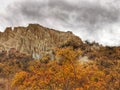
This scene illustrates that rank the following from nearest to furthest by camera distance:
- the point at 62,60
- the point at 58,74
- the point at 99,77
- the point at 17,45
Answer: the point at 62,60 < the point at 58,74 < the point at 99,77 < the point at 17,45

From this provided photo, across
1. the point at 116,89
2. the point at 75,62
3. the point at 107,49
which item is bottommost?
the point at 116,89

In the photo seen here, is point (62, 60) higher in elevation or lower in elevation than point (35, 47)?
lower

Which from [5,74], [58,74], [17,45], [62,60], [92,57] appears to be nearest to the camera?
[62,60]

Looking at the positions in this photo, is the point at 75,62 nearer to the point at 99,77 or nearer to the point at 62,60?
the point at 62,60

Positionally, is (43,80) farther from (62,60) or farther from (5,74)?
(5,74)

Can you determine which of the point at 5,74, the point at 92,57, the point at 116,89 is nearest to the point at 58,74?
the point at 116,89

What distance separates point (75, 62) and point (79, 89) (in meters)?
3.82

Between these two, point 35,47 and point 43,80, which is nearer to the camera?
point 43,80

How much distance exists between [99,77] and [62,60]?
1430 cm

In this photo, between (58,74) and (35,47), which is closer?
(58,74)

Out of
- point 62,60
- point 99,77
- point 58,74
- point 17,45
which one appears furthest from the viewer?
point 17,45

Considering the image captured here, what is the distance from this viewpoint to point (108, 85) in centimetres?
5491

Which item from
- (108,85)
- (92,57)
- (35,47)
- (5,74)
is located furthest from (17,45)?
(108,85)

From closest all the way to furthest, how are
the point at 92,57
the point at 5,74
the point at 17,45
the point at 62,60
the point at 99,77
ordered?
the point at 62,60, the point at 99,77, the point at 92,57, the point at 5,74, the point at 17,45
